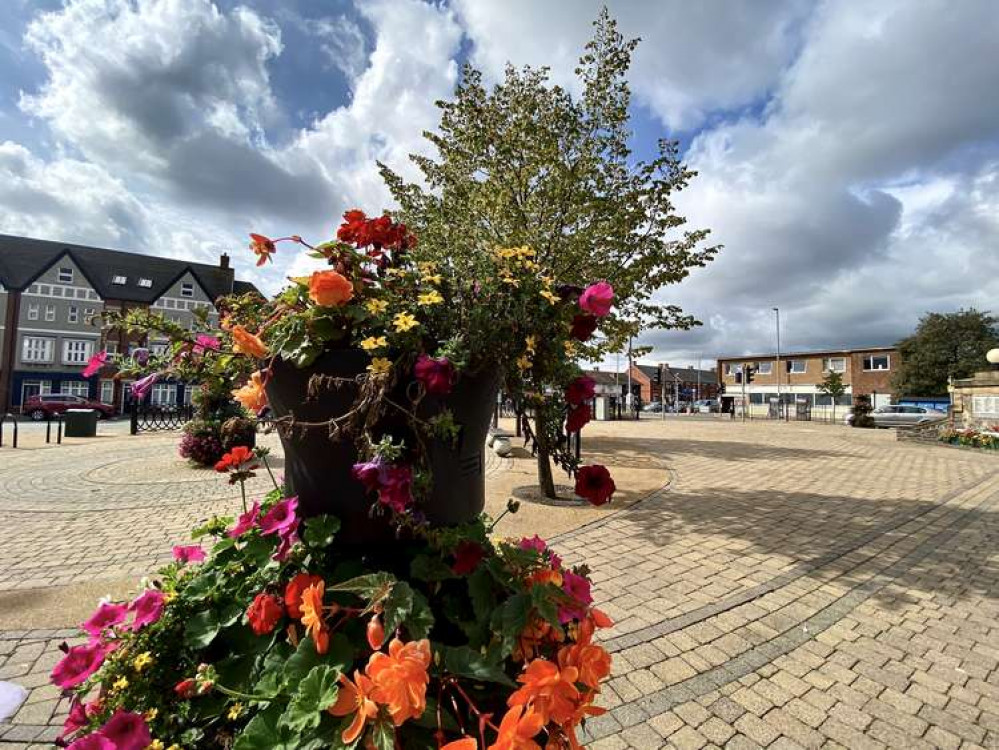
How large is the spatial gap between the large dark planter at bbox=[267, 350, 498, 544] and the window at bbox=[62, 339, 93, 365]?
44589 millimetres

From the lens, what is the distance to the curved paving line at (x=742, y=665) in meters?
2.35

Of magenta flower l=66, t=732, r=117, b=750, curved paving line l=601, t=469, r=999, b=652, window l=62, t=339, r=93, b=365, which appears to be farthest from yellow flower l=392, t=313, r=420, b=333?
Answer: window l=62, t=339, r=93, b=365

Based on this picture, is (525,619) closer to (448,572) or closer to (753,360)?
(448,572)

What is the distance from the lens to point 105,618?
1.24 metres

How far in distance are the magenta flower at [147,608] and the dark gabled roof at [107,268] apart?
4169 cm

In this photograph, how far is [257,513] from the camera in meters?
1.37

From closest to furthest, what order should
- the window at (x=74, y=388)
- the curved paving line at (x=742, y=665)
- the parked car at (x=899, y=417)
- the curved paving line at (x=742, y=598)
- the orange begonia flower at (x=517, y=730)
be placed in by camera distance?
the orange begonia flower at (x=517, y=730), the curved paving line at (x=742, y=665), the curved paving line at (x=742, y=598), the parked car at (x=899, y=417), the window at (x=74, y=388)

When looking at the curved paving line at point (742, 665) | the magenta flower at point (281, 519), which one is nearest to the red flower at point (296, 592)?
the magenta flower at point (281, 519)

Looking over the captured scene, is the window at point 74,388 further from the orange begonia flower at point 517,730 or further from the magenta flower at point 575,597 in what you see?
the orange begonia flower at point 517,730

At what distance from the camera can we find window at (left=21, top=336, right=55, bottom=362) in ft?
108

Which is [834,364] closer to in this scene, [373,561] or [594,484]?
[594,484]

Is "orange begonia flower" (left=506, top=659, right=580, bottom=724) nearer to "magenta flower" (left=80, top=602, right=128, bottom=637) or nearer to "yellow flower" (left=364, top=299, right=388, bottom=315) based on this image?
"yellow flower" (left=364, top=299, right=388, bottom=315)

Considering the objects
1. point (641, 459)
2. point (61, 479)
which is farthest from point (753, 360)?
point (61, 479)

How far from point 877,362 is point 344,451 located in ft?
187
